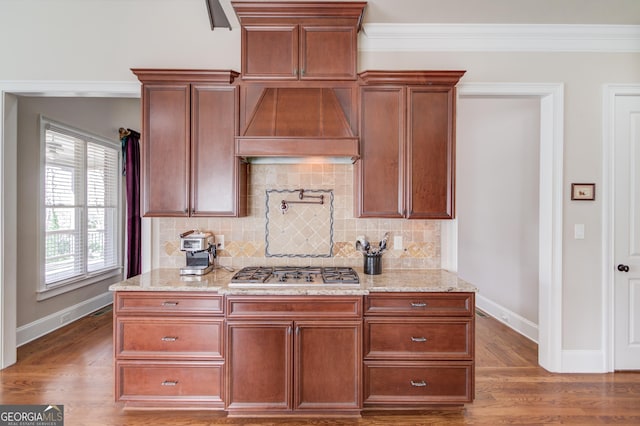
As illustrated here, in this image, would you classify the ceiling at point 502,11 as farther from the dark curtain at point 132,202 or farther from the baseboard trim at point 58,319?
the baseboard trim at point 58,319

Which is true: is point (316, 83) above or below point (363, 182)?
above

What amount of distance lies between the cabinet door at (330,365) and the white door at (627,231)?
250 cm

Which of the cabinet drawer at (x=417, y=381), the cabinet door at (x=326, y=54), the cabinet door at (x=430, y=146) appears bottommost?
the cabinet drawer at (x=417, y=381)

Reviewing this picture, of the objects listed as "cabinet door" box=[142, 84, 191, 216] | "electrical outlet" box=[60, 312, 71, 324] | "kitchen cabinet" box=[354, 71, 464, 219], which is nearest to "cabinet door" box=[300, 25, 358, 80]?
"kitchen cabinet" box=[354, 71, 464, 219]

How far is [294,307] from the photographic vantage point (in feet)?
7.08

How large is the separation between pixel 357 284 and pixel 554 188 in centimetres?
205

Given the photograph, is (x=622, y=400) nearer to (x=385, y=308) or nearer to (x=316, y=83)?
(x=385, y=308)

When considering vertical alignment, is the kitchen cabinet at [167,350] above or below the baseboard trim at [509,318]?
above

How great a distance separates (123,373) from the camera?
2.19 meters

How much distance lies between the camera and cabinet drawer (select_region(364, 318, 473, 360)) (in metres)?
2.19

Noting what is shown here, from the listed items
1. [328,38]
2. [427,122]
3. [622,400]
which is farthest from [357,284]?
[622,400]

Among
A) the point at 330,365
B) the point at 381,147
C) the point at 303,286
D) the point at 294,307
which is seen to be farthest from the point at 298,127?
the point at 330,365

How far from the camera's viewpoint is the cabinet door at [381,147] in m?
2.49

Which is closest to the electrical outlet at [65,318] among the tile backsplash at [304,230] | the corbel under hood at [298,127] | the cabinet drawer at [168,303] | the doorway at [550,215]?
the tile backsplash at [304,230]
